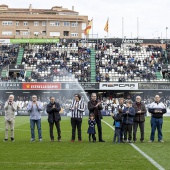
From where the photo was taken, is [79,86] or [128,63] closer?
[79,86]

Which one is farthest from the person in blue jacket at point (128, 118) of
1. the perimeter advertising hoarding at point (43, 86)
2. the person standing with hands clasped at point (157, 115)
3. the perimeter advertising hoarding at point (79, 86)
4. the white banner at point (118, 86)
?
the white banner at point (118, 86)

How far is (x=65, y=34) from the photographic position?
117 meters

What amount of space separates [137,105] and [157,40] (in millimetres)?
57774

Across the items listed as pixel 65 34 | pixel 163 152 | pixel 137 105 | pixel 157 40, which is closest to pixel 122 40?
pixel 157 40

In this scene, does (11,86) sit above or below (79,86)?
above

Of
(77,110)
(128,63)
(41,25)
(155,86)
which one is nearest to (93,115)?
(77,110)

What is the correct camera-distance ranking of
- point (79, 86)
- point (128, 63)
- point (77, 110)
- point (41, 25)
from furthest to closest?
point (41, 25), point (128, 63), point (79, 86), point (77, 110)

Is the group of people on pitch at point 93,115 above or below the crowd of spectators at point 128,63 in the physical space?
below

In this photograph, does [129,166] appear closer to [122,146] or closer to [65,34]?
[122,146]

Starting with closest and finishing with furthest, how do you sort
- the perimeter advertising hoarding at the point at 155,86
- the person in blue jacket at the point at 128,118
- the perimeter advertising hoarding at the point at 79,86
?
the person in blue jacket at the point at 128,118 → the perimeter advertising hoarding at the point at 79,86 → the perimeter advertising hoarding at the point at 155,86

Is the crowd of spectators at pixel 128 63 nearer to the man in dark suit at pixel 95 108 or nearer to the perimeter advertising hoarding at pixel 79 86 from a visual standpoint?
the perimeter advertising hoarding at pixel 79 86

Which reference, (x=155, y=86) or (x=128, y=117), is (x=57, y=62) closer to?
(x=155, y=86)

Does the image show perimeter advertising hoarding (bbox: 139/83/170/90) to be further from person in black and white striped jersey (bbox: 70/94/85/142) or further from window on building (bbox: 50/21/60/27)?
window on building (bbox: 50/21/60/27)

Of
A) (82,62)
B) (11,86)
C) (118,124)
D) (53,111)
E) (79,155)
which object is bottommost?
(79,155)
